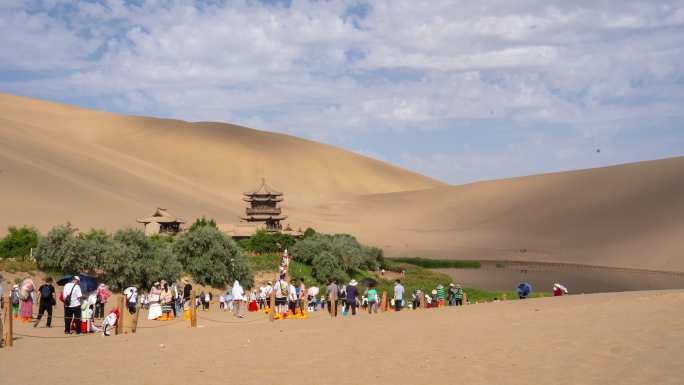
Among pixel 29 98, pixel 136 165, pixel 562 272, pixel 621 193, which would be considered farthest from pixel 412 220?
pixel 29 98

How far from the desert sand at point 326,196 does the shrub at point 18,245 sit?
17906 mm

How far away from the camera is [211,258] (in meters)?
41.7

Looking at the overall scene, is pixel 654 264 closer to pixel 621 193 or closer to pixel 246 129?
pixel 621 193

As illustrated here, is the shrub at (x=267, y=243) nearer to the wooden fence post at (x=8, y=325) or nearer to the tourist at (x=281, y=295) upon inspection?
the tourist at (x=281, y=295)

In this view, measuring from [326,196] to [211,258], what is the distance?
97551 mm

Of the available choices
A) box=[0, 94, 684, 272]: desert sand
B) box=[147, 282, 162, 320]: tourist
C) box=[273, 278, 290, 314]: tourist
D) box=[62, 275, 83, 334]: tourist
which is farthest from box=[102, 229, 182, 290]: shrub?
box=[0, 94, 684, 272]: desert sand

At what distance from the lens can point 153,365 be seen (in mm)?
13344

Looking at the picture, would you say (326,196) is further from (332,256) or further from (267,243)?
(332,256)

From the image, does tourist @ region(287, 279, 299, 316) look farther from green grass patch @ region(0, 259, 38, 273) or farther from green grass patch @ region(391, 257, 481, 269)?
green grass patch @ region(391, 257, 481, 269)

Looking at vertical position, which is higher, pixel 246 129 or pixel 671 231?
pixel 246 129

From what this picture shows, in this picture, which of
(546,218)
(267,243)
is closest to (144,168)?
(546,218)

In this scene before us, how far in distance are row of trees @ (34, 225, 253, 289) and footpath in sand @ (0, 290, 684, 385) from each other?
52.6 ft

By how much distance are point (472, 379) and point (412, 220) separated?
98.0 metres

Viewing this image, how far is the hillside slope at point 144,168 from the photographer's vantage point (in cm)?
6900
